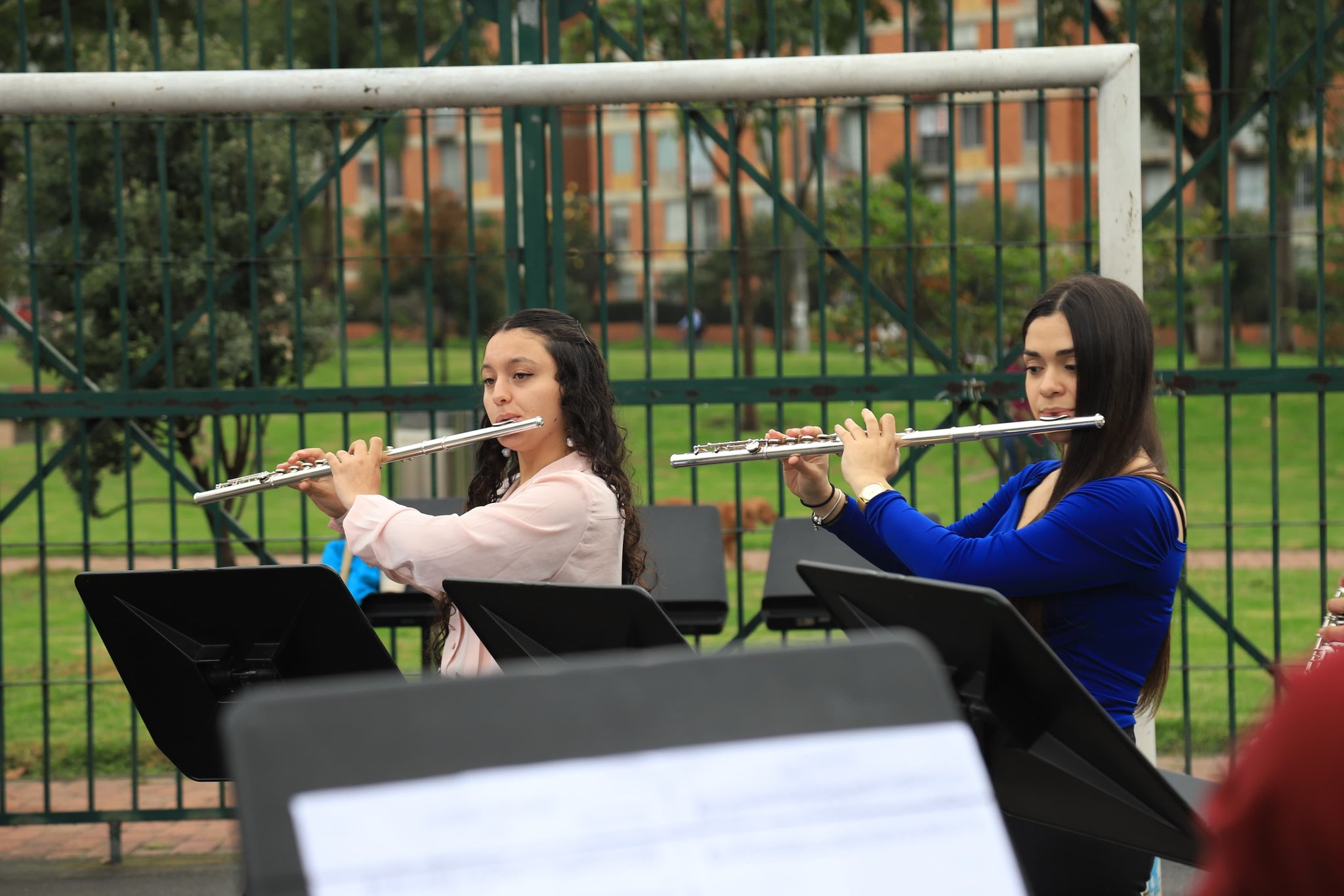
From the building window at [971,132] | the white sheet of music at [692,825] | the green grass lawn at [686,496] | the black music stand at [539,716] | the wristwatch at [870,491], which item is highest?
the building window at [971,132]

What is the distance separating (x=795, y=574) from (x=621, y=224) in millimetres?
26010

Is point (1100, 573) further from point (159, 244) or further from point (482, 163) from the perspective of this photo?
point (482, 163)

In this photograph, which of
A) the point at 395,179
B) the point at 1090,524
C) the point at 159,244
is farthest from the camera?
the point at 395,179

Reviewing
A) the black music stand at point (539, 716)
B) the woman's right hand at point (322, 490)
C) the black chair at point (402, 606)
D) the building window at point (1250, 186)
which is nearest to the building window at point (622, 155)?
the building window at point (1250, 186)

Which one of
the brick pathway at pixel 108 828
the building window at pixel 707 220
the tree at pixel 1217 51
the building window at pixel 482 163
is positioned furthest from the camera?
the building window at pixel 707 220

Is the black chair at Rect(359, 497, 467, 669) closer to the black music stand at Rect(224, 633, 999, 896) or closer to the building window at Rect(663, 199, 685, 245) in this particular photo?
the black music stand at Rect(224, 633, 999, 896)

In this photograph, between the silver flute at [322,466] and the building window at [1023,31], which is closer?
the silver flute at [322,466]

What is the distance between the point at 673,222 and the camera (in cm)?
3316

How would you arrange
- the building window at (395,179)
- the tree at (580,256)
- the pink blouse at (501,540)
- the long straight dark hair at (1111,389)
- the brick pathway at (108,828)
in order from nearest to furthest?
the long straight dark hair at (1111,389) → the pink blouse at (501,540) → the tree at (580,256) → the brick pathway at (108,828) → the building window at (395,179)

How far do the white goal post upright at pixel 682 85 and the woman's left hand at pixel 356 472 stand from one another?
3.36 ft

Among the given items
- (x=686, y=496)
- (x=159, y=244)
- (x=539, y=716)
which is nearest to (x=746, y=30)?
(x=159, y=244)

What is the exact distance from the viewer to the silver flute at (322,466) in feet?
Result: 9.40

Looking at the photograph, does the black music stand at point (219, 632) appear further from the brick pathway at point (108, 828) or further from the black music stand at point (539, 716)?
the brick pathway at point (108, 828)

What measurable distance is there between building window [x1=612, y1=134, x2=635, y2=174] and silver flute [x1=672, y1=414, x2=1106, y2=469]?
27.2 meters
